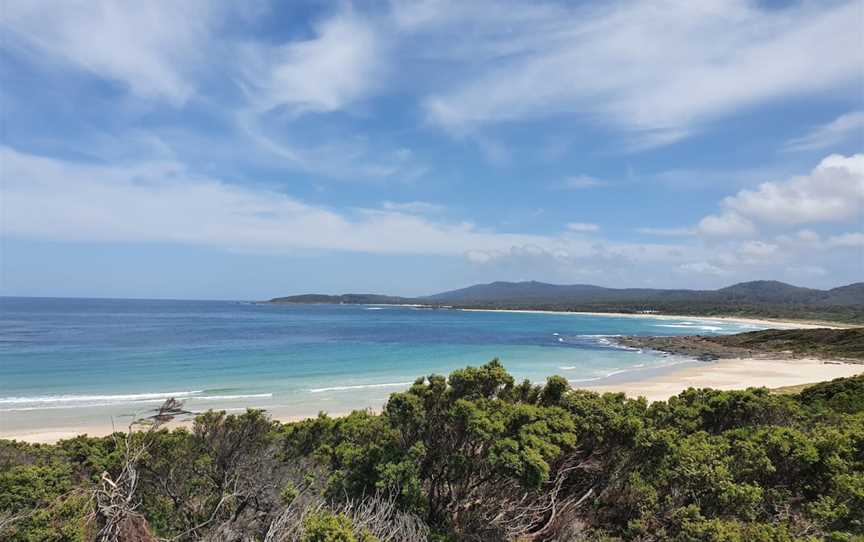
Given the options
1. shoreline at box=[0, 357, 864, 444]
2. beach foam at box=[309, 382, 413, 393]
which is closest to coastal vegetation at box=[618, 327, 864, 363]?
shoreline at box=[0, 357, 864, 444]

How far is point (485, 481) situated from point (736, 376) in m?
32.1

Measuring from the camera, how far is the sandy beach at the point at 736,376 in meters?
26.3

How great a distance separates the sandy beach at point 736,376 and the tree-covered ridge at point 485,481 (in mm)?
18526

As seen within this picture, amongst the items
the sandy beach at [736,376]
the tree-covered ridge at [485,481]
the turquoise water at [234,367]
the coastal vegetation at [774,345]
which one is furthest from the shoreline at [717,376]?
the tree-covered ridge at [485,481]

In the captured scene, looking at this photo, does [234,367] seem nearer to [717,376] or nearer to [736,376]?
[717,376]

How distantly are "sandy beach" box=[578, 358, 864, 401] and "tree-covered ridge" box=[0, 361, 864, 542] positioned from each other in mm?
18526

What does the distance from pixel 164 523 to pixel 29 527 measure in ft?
6.13

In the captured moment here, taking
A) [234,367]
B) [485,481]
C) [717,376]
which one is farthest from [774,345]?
[485,481]

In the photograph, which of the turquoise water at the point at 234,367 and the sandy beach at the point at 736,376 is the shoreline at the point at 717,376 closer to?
the sandy beach at the point at 736,376

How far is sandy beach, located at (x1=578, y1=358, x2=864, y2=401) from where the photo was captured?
1034 inches

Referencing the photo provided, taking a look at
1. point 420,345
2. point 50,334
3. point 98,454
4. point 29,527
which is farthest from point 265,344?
point 29,527

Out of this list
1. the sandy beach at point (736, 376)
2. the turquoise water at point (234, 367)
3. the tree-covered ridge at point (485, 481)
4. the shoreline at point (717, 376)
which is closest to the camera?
the tree-covered ridge at point (485, 481)

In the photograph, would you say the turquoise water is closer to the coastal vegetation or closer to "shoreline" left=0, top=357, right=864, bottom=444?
"shoreline" left=0, top=357, right=864, bottom=444

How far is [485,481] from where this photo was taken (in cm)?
596
